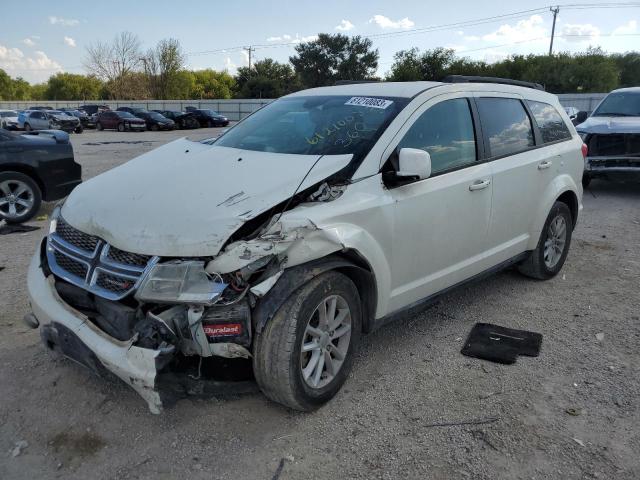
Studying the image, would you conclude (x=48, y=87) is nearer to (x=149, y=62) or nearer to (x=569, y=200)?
(x=149, y=62)

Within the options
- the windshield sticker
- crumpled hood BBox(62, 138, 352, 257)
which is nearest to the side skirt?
crumpled hood BBox(62, 138, 352, 257)

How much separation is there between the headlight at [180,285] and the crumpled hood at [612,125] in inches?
358

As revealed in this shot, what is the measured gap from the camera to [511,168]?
A: 423cm

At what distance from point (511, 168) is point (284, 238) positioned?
2.38 metres

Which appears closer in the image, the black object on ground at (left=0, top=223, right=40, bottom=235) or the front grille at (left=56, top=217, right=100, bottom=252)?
the front grille at (left=56, top=217, right=100, bottom=252)

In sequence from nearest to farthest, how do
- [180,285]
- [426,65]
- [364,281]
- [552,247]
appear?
[180,285] → [364,281] → [552,247] → [426,65]

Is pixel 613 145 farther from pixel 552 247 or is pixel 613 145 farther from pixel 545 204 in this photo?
pixel 545 204

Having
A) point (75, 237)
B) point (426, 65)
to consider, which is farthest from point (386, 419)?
point (426, 65)

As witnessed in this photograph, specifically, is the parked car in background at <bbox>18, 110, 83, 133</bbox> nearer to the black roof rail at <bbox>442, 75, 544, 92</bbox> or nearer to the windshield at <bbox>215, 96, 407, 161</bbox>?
the windshield at <bbox>215, 96, 407, 161</bbox>

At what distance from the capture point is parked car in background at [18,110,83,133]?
102ft

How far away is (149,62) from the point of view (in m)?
73.8

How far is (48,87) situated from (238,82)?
40705 mm

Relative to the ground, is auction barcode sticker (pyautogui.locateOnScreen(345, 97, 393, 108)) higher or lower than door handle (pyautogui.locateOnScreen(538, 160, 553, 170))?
higher

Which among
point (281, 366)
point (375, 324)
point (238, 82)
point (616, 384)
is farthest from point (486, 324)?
point (238, 82)
